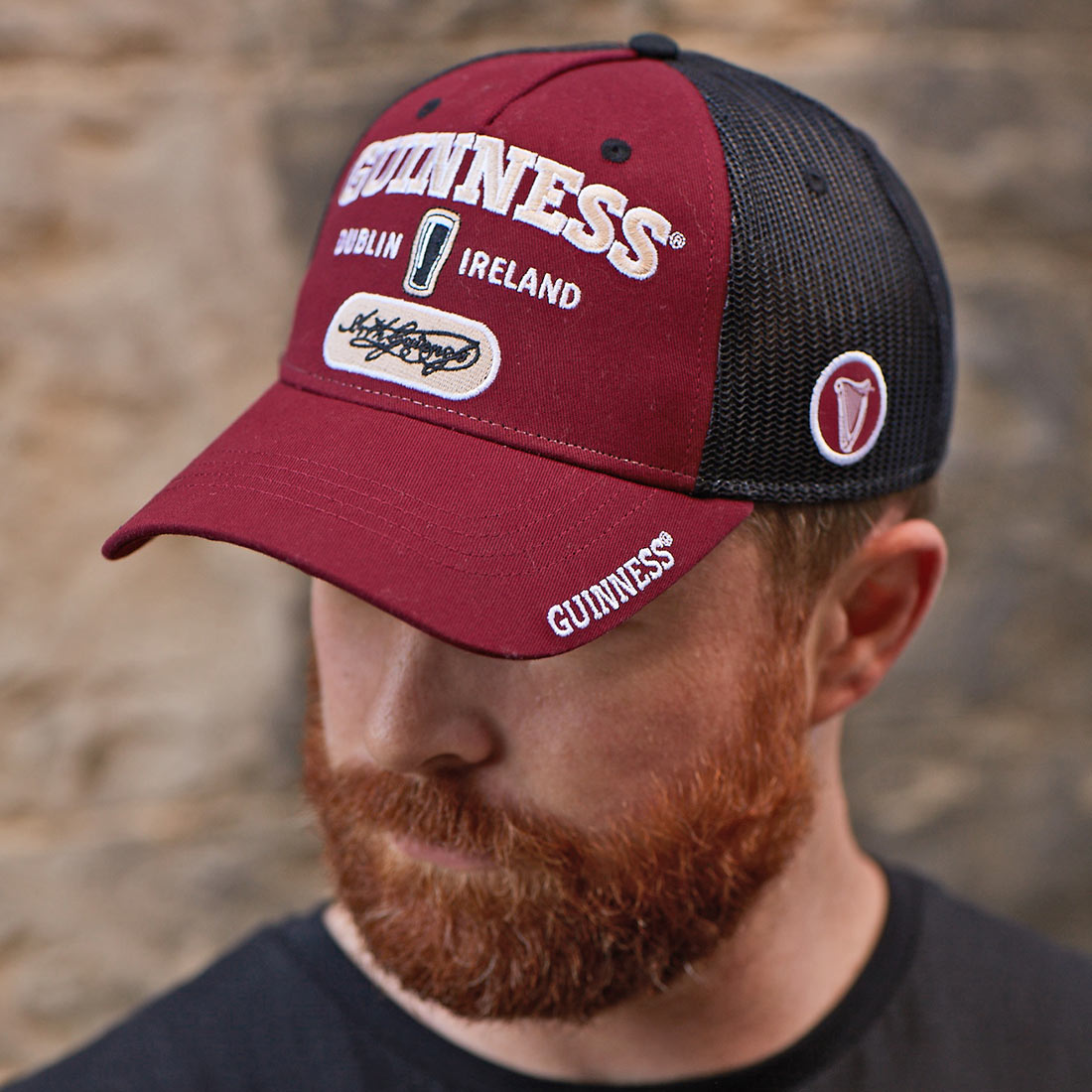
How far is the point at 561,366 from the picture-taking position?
3.01 ft

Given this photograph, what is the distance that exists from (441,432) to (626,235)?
8.4 inches

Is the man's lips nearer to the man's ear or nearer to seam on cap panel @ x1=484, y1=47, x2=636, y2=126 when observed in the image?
the man's ear

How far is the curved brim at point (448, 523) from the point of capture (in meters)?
0.83

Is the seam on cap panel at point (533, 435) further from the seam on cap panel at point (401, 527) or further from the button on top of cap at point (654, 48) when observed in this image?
the button on top of cap at point (654, 48)

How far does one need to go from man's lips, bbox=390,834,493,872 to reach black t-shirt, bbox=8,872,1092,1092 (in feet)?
0.87

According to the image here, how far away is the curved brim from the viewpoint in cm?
83

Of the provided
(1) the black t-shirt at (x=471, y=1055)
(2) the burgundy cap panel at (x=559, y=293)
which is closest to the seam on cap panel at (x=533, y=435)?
(2) the burgundy cap panel at (x=559, y=293)

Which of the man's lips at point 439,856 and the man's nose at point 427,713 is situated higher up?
the man's nose at point 427,713

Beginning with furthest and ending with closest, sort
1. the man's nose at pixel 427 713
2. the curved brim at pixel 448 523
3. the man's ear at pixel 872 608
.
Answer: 1. the man's ear at pixel 872 608
2. the man's nose at pixel 427 713
3. the curved brim at pixel 448 523

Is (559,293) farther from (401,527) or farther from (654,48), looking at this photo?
(654,48)

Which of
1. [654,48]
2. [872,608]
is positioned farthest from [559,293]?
[872,608]
